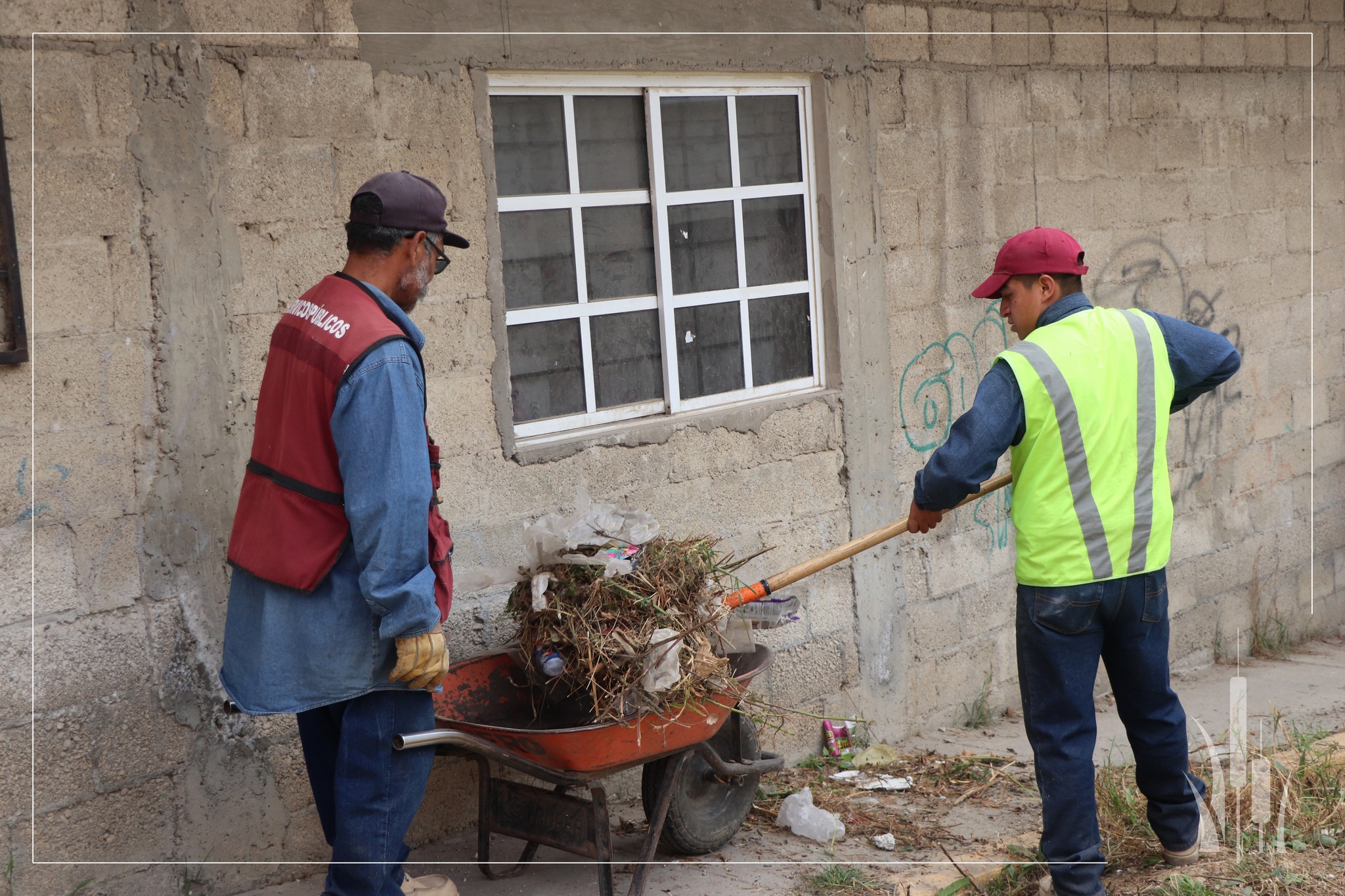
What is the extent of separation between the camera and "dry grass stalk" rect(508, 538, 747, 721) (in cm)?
358

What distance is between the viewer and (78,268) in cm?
354

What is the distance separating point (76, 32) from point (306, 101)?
0.68 meters

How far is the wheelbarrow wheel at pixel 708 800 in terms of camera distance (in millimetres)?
4145

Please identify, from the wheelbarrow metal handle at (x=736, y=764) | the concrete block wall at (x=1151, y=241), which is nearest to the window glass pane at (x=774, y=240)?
the concrete block wall at (x=1151, y=241)

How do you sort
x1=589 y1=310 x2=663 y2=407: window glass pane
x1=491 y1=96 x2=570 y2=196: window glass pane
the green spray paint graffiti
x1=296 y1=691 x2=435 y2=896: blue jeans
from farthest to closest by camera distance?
the green spray paint graffiti → x1=589 y1=310 x2=663 y2=407: window glass pane → x1=491 y1=96 x2=570 y2=196: window glass pane → x1=296 y1=691 x2=435 y2=896: blue jeans

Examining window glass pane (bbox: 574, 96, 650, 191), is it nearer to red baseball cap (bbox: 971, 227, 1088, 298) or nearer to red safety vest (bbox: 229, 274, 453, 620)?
red baseball cap (bbox: 971, 227, 1088, 298)

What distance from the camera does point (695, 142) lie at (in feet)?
16.5

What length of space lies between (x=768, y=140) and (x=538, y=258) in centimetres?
127

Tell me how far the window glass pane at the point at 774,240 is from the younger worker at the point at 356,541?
7.17 ft

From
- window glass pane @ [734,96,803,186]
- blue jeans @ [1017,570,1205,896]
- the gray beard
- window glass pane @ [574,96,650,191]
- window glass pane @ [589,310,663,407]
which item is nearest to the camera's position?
the gray beard

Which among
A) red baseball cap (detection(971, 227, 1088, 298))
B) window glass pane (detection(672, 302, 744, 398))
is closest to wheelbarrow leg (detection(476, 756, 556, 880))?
window glass pane (detection(672, 302, 744, 398))

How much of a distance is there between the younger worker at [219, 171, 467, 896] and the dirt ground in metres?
1.06

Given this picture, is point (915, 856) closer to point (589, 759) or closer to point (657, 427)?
point (589, 759)

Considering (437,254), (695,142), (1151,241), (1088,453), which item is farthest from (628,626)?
(1151,241)
